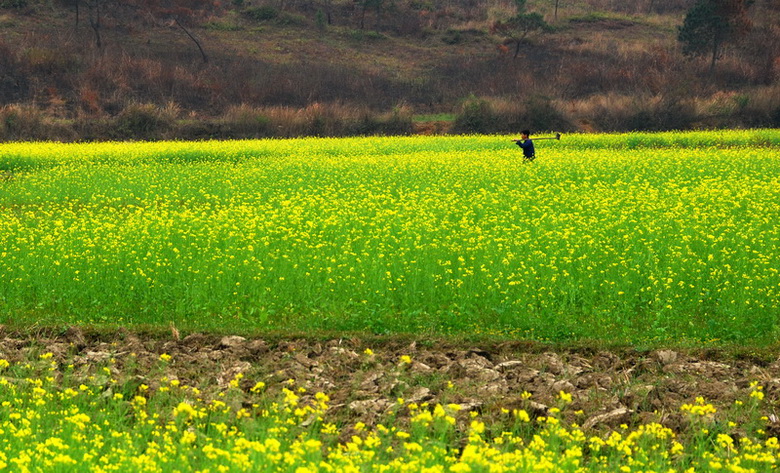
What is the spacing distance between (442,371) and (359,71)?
171ft

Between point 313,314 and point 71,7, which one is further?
point 71,7

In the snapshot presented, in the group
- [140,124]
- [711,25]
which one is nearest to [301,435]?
[140,124]

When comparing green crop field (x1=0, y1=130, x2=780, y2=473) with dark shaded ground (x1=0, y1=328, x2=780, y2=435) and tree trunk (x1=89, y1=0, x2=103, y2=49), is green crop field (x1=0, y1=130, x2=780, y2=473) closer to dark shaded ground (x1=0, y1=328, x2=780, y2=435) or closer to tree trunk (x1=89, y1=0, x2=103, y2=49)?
dark shaded ground (x1=0, y1=328, x2=780, y2=435)

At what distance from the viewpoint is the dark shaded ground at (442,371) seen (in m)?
8.45

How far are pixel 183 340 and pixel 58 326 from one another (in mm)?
1734

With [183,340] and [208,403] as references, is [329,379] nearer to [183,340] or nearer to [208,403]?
[208,403]

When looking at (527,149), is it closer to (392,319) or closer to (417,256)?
(417,256)

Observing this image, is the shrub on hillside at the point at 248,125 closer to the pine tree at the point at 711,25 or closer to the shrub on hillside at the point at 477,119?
the shrub on hillside at the point at 477,119

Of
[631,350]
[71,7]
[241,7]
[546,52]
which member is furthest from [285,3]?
[631,350]

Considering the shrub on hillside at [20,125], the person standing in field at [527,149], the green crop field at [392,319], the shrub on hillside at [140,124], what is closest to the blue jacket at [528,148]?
the person standing in field at [527,149]

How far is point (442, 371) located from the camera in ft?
31.4

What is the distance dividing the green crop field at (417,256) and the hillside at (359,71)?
68.2 ft

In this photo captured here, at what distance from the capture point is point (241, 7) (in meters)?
70.2

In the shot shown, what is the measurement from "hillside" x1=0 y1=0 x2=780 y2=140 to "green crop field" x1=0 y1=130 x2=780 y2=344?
20.8 meters
